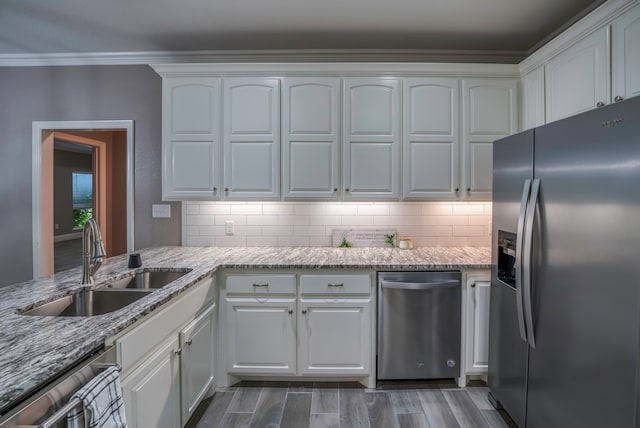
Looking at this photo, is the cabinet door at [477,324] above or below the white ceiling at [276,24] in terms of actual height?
below

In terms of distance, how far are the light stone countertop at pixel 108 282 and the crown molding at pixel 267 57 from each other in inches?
64.7

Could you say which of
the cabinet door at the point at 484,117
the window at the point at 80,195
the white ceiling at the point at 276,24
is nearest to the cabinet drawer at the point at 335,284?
the cabinet door at the point at 484,117

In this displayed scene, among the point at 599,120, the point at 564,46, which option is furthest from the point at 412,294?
the point at 564,46

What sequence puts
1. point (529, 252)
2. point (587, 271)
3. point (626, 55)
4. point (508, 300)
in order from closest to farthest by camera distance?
point (587, 271) → point (529, 252) → point (626, 55) → point (508, 300)

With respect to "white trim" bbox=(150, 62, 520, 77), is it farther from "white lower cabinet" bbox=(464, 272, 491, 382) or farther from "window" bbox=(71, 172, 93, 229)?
"window" bbox=(71, 172, 93, 229)

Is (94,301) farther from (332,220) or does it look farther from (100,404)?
(332,220)

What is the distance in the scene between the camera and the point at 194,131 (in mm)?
2695

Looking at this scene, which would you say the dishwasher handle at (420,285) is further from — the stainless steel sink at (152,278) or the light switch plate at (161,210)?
the light switch plate at (161,210)

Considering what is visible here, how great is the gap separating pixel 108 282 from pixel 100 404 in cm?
96

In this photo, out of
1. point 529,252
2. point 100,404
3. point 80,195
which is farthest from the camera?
point 80,195

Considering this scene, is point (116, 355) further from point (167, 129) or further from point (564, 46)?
point (564, 46)

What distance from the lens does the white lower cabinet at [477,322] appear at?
2.35 meters

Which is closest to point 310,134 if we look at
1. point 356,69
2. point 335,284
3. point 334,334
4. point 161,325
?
point 356,69

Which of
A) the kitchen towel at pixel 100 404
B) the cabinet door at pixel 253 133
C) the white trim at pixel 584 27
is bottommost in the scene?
the kitchen towel at pixel 100 404
